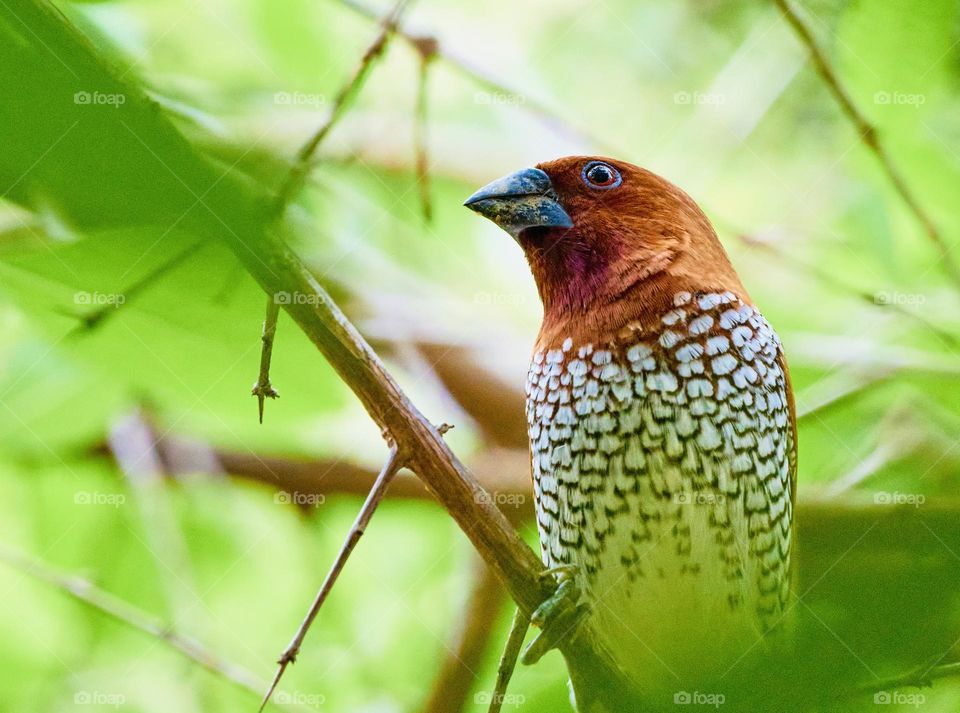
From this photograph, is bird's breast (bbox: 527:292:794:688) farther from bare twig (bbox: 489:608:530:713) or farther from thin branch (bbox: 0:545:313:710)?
thin branch (bbox: 0:545:313:710)

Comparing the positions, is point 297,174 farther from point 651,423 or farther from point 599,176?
point 599,176

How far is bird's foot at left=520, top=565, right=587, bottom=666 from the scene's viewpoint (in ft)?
6.50

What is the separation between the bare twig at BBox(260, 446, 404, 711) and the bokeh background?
0.40m

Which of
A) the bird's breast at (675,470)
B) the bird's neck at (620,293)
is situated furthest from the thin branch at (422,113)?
the bird's breast at (675,470)

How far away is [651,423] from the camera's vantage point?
8.57ft

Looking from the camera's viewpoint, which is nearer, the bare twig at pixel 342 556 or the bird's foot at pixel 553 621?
the bare twig at pixel 342 556

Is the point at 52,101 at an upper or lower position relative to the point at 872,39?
lower

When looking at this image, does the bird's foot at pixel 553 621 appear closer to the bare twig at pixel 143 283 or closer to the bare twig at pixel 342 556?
the bare twig at pixel 342 556

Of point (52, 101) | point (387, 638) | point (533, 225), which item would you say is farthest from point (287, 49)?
point (52, 101)

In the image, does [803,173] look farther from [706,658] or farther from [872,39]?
[706,658]

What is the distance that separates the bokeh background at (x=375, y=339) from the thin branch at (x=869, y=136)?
22mm

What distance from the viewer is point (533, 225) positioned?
294cm

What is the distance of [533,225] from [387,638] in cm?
203

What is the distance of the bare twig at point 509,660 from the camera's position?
176cm
